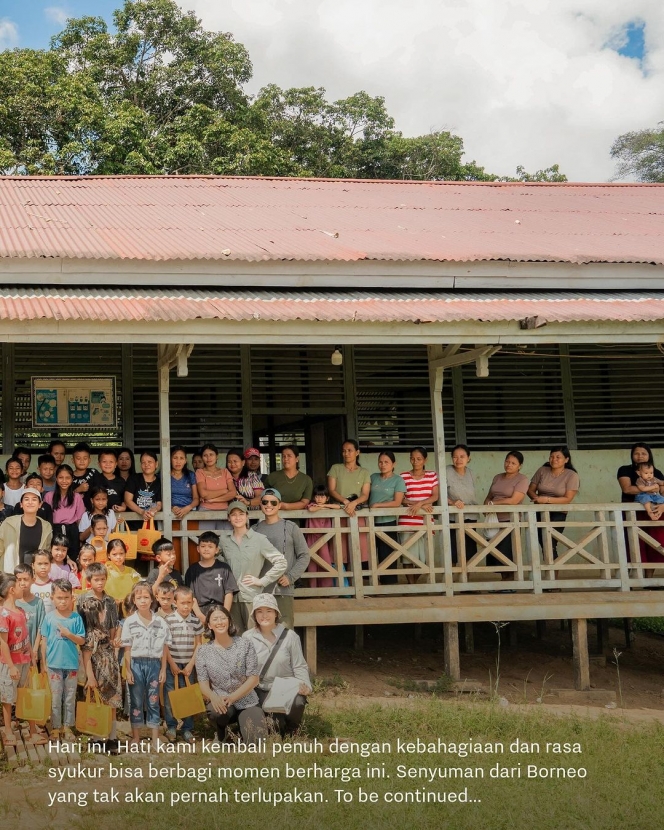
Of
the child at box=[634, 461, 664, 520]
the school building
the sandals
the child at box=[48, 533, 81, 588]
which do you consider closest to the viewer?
the sandals

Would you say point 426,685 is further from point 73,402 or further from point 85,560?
point 73,402

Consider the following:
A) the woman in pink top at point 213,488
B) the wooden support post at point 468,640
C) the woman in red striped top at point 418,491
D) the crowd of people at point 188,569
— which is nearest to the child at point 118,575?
the crowd of people at point 188,569

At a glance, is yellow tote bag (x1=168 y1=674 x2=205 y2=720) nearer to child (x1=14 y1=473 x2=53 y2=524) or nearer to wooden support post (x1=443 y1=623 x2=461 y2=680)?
child (x1=14 y1=473 x2=53 y2=524)

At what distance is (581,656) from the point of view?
9.59 m

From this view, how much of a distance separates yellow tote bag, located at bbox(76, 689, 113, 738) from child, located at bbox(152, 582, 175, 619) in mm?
760

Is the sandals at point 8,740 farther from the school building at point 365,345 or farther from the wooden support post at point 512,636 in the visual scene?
the wooden support post at point 512,636

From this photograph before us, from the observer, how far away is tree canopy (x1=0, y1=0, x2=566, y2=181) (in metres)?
21.6

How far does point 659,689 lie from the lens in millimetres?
10055

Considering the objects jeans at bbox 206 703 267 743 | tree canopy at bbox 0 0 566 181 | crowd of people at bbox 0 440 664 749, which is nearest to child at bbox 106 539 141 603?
crowd of people at bbox 0 440 664 749

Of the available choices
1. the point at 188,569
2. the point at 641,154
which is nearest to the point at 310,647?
the point at 188,569

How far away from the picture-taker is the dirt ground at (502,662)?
30.9ft

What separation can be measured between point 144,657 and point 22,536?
58.2 inches

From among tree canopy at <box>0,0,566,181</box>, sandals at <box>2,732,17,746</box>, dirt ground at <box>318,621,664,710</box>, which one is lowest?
dirt ground at <box>318,621,664,710</box>

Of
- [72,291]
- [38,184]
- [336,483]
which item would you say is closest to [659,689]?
[336,483]
